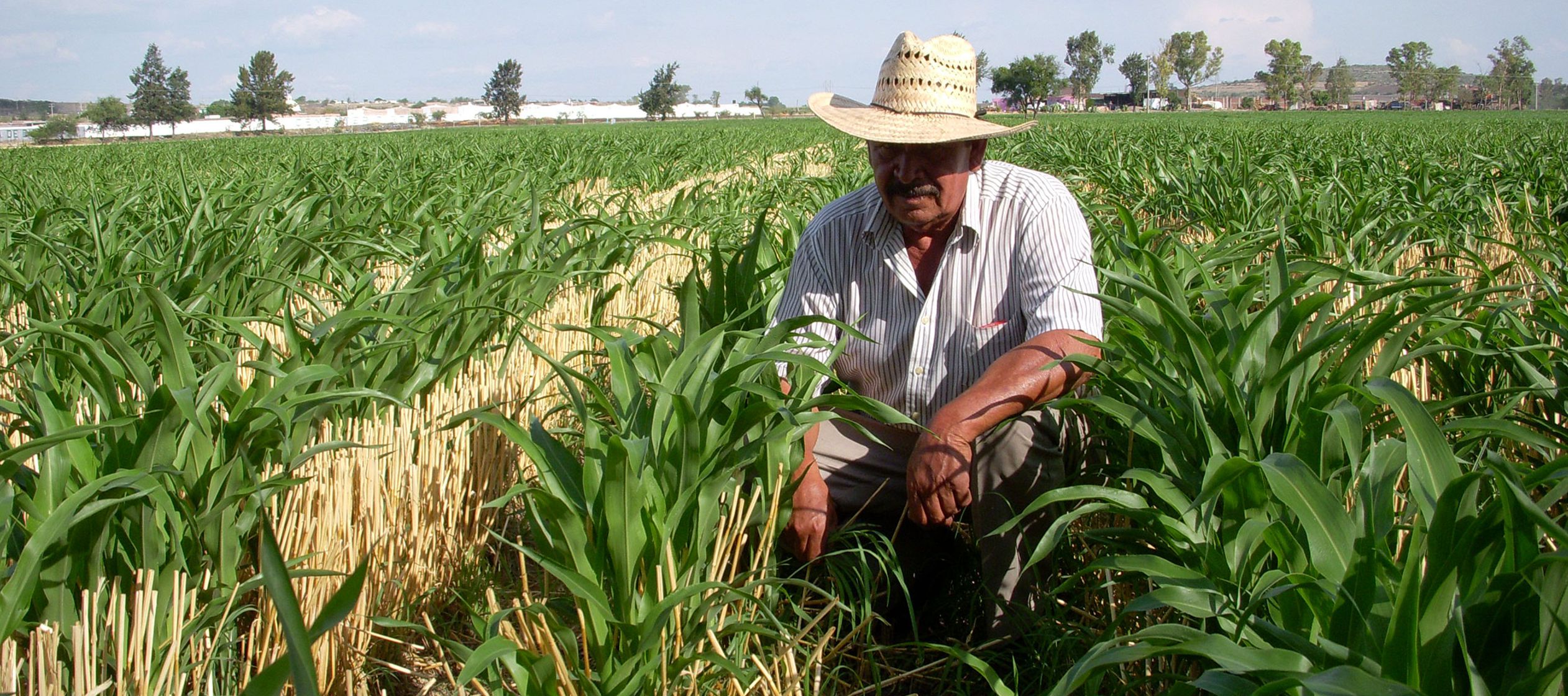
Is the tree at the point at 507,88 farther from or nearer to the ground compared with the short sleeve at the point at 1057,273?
farther from the ground

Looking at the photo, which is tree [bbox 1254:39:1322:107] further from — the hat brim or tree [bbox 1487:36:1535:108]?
the hat brim

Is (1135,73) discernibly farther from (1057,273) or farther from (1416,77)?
(1057,273)

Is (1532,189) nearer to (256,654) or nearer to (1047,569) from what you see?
(1047,569)

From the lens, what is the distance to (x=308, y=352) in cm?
237

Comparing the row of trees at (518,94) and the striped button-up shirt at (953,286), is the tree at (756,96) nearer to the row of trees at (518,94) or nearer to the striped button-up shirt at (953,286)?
the row of trees at (518,94)

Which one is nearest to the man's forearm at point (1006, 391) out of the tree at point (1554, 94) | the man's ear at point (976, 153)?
the man's ear at point (976, 153)

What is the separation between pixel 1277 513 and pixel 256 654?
170 centimetres

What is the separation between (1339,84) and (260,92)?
317ft

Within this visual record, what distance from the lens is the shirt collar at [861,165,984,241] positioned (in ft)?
7.70

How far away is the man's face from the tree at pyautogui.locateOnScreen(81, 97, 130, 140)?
101 metres

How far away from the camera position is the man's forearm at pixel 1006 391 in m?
2.01

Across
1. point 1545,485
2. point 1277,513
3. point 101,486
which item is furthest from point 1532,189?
point 101,486

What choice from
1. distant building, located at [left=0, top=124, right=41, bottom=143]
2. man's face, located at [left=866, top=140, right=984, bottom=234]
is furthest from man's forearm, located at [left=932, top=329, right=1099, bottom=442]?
distant building, located at [left=0, top=124, right=41, bottom=143]

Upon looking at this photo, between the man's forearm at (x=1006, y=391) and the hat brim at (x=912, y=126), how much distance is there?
462mm
